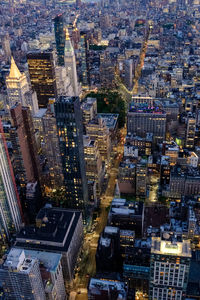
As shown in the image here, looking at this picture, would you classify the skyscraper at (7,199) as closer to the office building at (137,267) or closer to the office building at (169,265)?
the office building at (137,267)

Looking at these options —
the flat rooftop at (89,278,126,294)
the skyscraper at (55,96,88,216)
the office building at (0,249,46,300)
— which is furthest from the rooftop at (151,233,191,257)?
the skyscraper at (55,96,88,216)

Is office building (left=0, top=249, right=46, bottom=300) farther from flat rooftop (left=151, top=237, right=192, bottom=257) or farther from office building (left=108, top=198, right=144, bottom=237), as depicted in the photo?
office building (left=108, top=198, right=144, bottom=237)

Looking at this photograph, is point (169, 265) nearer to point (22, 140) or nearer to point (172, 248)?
point (172, 248)

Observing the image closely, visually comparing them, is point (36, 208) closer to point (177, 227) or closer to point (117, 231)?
point (117, 231)

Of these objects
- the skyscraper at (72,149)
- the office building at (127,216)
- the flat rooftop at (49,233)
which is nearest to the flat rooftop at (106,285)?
the flat rooftop at (49,233)

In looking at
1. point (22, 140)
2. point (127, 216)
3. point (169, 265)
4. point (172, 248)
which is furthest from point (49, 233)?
point (172, 248)

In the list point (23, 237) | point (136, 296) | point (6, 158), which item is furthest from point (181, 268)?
point (6, 158)
